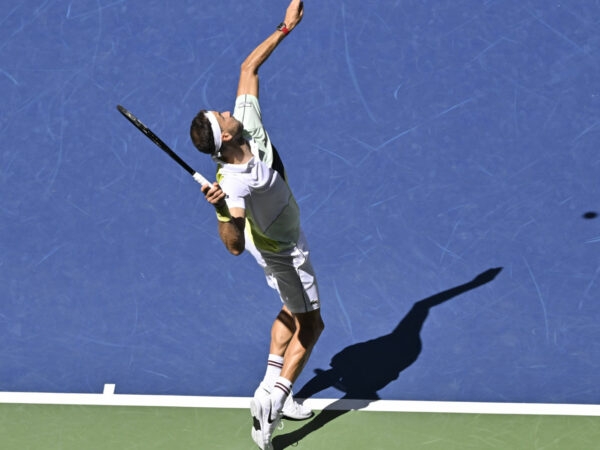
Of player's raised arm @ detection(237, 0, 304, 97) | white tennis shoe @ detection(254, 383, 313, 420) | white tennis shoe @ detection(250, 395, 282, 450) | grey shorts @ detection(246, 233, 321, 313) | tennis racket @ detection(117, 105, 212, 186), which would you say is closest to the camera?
tennis racket @ detection(117, 105, 212, 186)

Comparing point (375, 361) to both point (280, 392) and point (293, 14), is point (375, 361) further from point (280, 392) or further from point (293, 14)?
point (293, 14)

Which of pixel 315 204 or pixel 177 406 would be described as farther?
pixel 315 204

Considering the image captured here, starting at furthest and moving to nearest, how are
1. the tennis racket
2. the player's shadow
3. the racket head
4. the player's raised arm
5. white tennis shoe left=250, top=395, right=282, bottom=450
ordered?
the player's shadow, the player's raised arm, white tennis shoe left=250, top=395, right=282, bottom=450, the racket head, the tennis racket

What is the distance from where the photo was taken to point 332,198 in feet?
24.6

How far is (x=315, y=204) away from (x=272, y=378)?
4.63 feet

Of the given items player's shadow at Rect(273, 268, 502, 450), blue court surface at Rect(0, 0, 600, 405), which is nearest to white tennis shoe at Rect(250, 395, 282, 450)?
player's shadow at Rect(273, 268, 502, 450)

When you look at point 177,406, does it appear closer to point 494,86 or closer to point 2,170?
point 2,170

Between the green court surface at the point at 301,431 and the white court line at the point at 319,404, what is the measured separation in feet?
0.17

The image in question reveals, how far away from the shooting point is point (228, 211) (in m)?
5.70

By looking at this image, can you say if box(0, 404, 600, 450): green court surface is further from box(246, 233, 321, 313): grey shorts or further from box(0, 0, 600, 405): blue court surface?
box(246, 233, 321, 313): grey shorts

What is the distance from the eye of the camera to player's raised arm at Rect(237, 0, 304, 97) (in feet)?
21.1

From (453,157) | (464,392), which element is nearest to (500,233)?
(453,157)

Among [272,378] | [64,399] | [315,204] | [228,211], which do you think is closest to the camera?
[228,211]

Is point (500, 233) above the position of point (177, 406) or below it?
above
